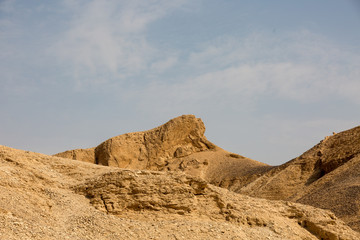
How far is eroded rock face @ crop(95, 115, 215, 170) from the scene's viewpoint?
102ft

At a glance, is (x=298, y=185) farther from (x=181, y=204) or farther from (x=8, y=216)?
(x=8, y=216)

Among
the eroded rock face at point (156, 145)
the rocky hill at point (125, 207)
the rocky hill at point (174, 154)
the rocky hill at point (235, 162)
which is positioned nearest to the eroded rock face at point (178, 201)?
the rocky hill at point (125, 207)

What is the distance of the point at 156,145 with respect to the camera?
3222 cm

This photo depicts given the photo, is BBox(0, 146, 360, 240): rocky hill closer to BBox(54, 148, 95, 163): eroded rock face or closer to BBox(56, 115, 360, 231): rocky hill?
BBox(56, 115, 360, 231): rocky hill

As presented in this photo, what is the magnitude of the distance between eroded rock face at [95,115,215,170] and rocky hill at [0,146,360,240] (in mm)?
17806

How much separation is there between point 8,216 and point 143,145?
77.9ft

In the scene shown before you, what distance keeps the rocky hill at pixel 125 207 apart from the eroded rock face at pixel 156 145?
58.4 ft

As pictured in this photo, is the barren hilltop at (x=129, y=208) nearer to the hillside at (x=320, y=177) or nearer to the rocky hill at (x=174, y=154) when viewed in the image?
the hillside at (x=320, y=177)

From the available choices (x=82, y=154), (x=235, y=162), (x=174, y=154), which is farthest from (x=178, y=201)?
(x=235, y=162)

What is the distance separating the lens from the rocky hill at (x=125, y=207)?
943cm

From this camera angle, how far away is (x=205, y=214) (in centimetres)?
1150

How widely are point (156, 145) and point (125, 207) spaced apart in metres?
21.3

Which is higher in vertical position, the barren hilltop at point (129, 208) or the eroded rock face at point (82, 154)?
the eroded rock face at point (82, 154)

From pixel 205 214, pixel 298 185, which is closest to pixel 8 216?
pixel 205 214
